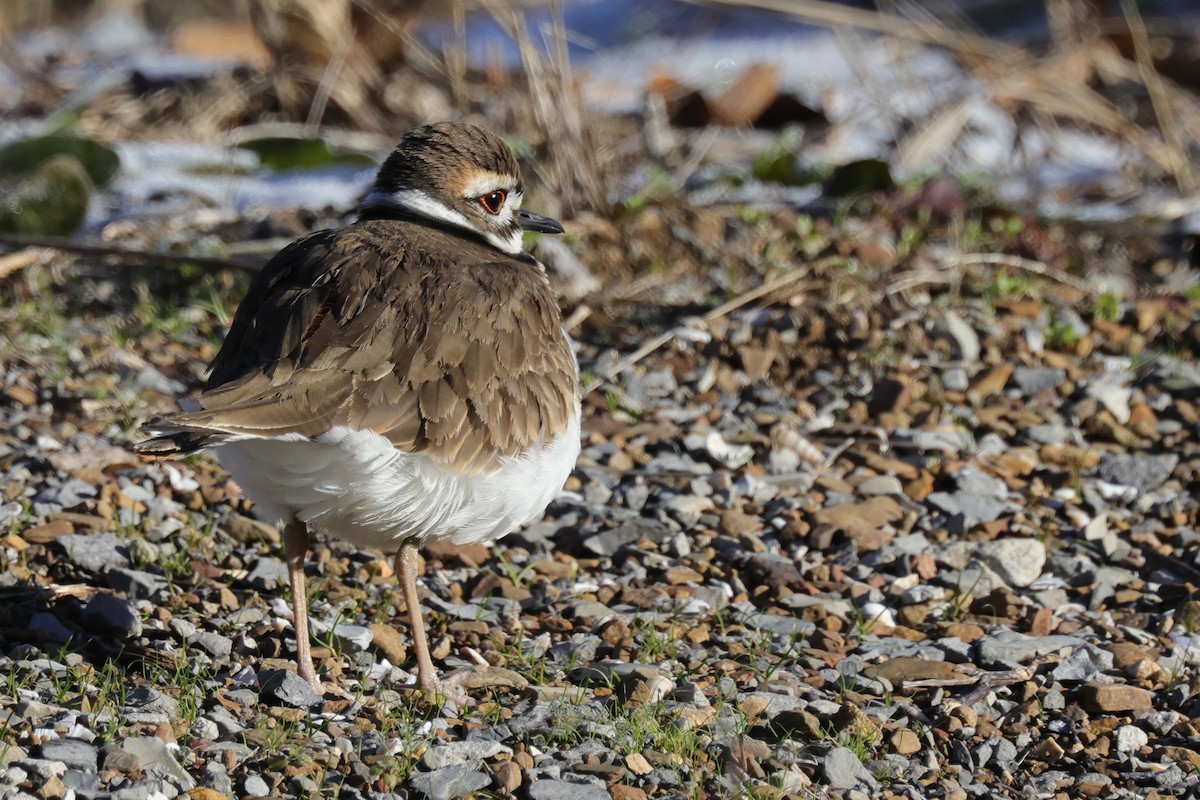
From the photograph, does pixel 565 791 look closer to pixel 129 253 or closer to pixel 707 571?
pixel 707 571

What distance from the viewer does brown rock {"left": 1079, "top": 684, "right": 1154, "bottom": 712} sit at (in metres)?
4.30

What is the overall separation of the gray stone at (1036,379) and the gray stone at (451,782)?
3697 mm

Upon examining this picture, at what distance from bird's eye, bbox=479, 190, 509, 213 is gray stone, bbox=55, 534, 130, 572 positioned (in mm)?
1698

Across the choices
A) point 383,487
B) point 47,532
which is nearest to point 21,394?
point 47,532

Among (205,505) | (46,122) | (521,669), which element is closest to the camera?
(521,669)

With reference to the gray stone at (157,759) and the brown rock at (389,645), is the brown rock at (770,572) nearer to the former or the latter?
the brown rock at (389,645)

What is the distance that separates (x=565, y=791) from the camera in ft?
12.2

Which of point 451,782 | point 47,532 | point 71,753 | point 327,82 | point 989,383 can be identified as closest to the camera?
point 71,753

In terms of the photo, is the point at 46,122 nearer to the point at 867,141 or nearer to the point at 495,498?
the point at 867,141

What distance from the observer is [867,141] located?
1017cm

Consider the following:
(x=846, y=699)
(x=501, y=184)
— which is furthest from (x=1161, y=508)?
(x=501, y=184)

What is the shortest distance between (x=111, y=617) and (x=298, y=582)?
0.57 metres

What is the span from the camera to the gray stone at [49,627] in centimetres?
432

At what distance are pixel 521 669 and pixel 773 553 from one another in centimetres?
127
